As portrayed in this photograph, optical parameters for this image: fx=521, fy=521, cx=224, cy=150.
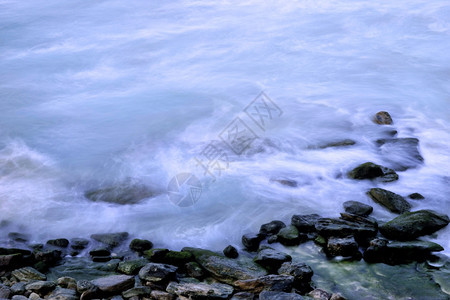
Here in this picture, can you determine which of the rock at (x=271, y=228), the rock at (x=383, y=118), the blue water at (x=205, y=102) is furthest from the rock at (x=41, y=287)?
the rock at (x=383, y=118)

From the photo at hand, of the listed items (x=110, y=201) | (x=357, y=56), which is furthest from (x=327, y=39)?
(x=110, y=201)

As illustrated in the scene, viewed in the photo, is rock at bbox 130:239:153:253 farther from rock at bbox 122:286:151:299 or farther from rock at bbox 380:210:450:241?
rock at bbox 380:210:450:241

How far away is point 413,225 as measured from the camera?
18.9ft

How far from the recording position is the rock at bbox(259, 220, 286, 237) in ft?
19.6

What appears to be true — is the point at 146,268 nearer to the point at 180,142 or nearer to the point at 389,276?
the point at 389,276

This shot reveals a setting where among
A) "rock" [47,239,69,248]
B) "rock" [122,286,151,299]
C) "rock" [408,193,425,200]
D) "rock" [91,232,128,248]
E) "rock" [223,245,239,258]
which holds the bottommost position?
"rock" [408,193,425,200]

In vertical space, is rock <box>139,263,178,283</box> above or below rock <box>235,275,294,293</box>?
above

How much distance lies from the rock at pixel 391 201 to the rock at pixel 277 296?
2.33 meters

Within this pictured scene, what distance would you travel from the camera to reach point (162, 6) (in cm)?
1752

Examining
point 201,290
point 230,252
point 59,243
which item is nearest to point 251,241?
point 230,252

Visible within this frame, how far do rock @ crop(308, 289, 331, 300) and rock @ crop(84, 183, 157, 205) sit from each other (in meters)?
3.01

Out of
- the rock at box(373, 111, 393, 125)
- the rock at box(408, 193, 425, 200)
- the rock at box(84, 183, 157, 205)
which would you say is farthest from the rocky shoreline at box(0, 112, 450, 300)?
the rock at box(373, 111, 393, 125)

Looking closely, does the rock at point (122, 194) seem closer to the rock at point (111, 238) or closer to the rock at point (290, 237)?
the rock at point (111, 238)

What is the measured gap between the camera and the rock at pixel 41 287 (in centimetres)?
485
